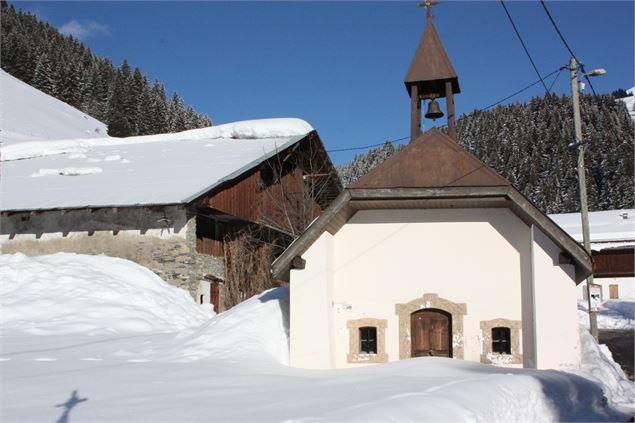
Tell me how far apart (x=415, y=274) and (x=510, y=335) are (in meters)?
2.51

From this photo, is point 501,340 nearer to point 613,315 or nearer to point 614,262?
point 613,315

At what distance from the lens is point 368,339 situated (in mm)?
14992

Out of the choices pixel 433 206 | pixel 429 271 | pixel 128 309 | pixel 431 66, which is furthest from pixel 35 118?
pixel 429 271

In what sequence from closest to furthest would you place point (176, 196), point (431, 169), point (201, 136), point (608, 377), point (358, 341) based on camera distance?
point (608, 377) < point (431, 169) < point (358, 341) < point (176, 196) < point (201, 136)

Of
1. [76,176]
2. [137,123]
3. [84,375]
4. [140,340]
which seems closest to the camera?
[84,375]

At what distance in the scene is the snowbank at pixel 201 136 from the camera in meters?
28.9

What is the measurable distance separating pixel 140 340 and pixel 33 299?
4253mm

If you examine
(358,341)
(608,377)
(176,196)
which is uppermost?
(176,196)

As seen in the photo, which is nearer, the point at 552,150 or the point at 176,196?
the point at 176,196

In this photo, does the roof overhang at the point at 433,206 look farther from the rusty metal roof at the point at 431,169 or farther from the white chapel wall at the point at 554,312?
the white chapel wall at the point at 554,312

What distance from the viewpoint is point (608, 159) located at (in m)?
85.5

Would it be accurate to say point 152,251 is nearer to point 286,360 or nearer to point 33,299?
point 33,299

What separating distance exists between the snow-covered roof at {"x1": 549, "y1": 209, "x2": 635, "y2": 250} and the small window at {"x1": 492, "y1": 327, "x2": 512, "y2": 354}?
31.1m

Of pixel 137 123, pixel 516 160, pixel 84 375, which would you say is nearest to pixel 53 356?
pixel 84 375
